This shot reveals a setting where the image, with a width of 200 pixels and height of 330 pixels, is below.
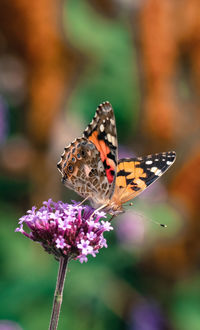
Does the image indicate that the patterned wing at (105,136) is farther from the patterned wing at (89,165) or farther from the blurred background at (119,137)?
the blurred background at (119,137)

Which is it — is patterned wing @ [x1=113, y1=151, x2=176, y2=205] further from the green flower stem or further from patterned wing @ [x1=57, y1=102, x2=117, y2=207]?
the green flower stem

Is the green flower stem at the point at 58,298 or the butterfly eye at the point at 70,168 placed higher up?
the butterfly eye at the point at 70,168

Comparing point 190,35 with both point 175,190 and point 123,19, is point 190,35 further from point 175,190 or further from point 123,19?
point 175,190

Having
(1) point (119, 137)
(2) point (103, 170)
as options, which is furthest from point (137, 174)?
(1) point (119, 137)

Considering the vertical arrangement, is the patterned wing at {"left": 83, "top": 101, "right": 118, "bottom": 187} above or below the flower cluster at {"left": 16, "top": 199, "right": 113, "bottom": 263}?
above

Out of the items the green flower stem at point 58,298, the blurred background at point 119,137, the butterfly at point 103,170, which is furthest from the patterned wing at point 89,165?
the blurred background at point 119,137

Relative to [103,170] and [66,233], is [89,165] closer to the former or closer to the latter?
[103,170]

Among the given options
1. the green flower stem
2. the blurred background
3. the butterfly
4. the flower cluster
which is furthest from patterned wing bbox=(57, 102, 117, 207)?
the blurred background
